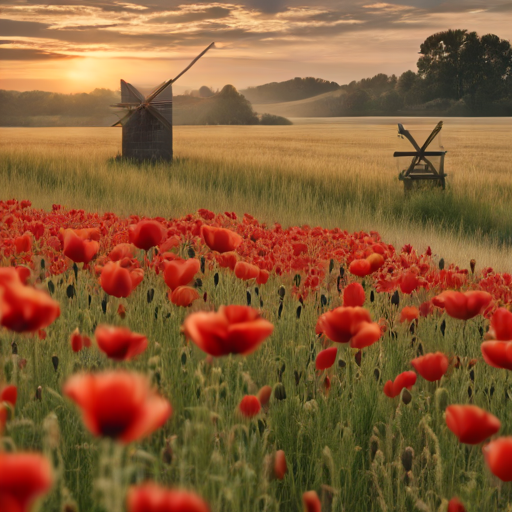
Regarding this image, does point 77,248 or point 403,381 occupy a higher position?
point 77,248

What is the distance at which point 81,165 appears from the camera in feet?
43.8

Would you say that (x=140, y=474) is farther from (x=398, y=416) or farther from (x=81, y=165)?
(x=81, y=165)

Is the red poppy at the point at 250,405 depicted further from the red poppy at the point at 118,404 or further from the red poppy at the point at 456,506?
the red poppy at the point at 118,404

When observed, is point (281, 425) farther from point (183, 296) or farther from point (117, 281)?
point (117, 281)

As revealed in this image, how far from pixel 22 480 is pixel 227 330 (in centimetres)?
42

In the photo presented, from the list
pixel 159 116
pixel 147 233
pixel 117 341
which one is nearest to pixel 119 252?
pixel 147 233

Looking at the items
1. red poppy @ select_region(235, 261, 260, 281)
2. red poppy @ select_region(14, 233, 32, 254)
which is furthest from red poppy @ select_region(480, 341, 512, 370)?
red poppy @ select_region(14, 233, 32, 254)

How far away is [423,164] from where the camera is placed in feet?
37.2

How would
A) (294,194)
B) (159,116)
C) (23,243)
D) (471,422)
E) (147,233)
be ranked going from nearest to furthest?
(471,422), (147,233), (23,243), (294,194), (159,116)

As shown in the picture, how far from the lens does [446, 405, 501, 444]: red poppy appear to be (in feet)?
3.59

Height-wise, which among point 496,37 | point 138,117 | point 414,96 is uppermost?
point 496,37

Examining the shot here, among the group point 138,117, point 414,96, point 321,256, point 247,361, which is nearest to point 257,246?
point 321,256

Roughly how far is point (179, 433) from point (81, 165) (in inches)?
483

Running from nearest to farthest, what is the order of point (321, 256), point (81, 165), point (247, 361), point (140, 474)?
point (140, 474)
point (247, 361)
point (321, 256)
point (81, 165)
